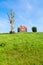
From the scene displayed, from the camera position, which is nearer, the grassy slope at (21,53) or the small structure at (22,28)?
the grassy slope at (21,53)

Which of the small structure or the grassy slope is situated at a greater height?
→ the small structure

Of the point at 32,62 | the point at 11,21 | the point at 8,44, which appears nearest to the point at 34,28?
the point at 11,21

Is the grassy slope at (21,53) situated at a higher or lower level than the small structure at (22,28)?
lower

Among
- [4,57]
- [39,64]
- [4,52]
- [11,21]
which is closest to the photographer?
[39,64]

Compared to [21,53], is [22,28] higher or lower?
higher

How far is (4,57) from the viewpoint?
2331 centimetres

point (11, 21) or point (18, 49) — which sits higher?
point (11, 21)

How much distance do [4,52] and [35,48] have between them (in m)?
4.55

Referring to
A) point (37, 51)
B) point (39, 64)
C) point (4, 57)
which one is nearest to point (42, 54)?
point (37, 51)

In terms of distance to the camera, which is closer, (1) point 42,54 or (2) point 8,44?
(1) point 42,54

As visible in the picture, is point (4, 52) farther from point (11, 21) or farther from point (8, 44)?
point (11, 21)

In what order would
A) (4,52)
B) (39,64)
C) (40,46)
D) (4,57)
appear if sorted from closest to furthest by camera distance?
1. (39,64)
2. (4,57)
3. (4,52)
4. (40,46)

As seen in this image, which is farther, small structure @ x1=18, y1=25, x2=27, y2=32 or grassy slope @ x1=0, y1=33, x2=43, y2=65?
small structure @ x1=18, y1=25, x2=27, y2=32

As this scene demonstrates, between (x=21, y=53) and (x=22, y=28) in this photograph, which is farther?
(x=22, y=28)
